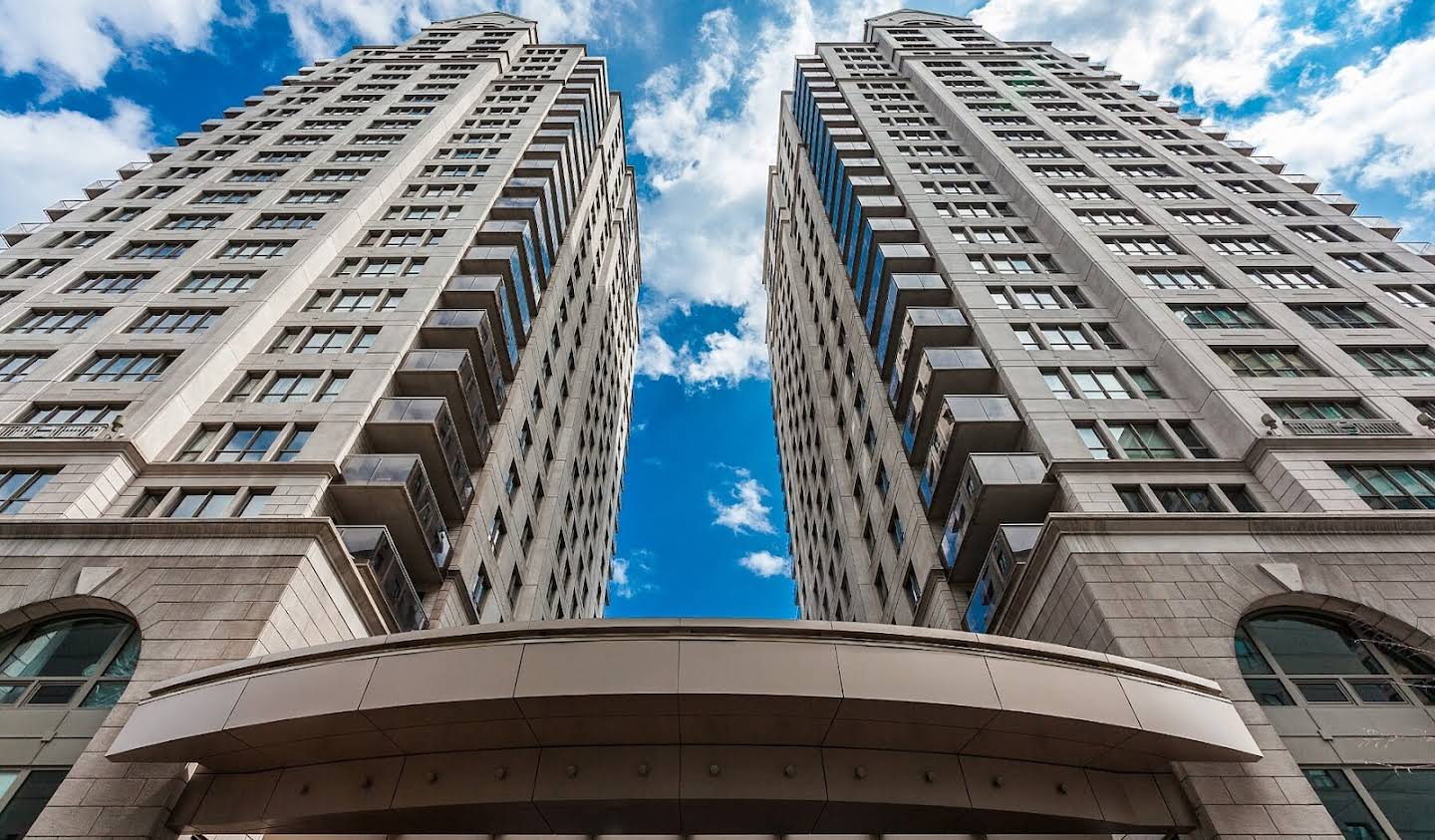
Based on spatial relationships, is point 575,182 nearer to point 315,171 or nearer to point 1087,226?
point 315,171

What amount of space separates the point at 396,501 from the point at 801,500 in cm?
3861

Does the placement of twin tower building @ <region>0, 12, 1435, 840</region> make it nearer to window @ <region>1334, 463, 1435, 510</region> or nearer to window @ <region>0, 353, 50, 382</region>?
window @ <region>1334, 463, 1435, 510</region>

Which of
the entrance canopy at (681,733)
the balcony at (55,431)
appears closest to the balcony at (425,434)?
the balcony at (55,431)

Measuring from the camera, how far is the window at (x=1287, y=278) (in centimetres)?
3212

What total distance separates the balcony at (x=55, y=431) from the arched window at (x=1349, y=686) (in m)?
31.4

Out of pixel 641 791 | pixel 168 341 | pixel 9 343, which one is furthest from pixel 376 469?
pixel 9 343

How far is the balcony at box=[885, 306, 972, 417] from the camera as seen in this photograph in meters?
31.1

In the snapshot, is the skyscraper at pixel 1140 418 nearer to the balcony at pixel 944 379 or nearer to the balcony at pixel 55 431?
the balcony at pixel 944 379

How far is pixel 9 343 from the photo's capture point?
2847 cm

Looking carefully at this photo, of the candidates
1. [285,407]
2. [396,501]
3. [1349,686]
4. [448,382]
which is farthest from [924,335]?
[285,407]

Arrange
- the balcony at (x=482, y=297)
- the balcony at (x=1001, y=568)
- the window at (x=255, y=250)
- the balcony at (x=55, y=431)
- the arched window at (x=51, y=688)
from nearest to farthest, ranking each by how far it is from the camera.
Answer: the arched window at (x=51, y=688) < the balcony at (x=1001, y=568) < the balcony at (x=55, y=431) < the balcony at (x=482, y=297) < the window at (x=255, y=250)

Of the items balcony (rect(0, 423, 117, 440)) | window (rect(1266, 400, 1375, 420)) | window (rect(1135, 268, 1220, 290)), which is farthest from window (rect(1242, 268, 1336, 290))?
balcony (rect(0, 423, 117, 440))

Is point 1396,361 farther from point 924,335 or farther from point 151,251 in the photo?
point 151,251

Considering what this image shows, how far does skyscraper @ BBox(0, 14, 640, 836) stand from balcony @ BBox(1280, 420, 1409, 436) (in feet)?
88.3
